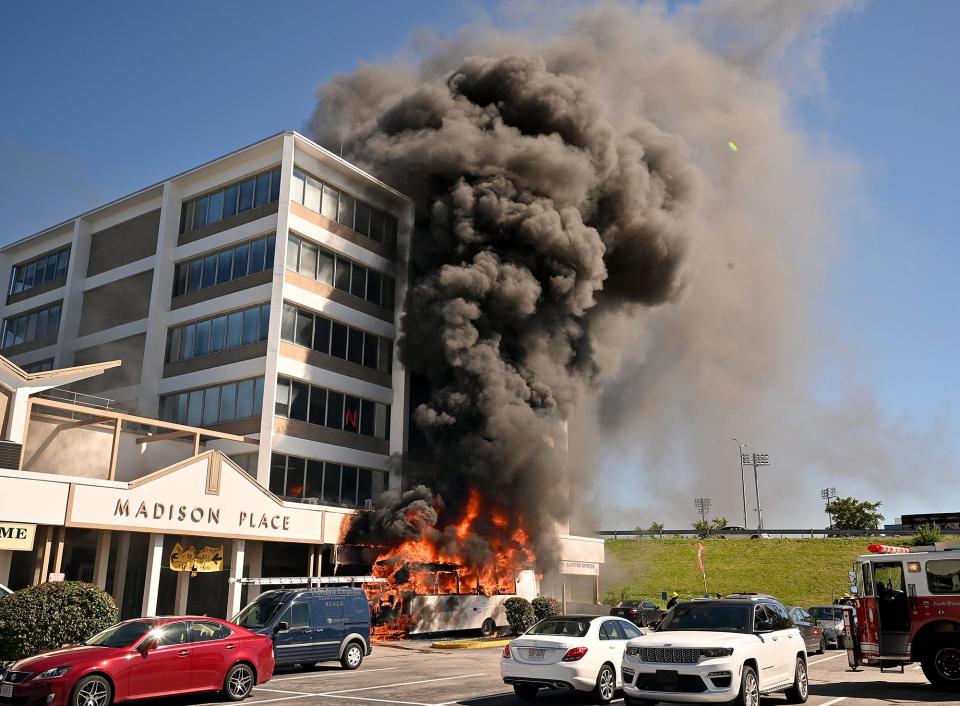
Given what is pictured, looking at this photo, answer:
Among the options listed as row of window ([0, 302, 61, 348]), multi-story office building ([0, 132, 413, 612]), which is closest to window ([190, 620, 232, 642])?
multi-story office building ([0, 132, 413, 612])

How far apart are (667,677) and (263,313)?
84.5ft

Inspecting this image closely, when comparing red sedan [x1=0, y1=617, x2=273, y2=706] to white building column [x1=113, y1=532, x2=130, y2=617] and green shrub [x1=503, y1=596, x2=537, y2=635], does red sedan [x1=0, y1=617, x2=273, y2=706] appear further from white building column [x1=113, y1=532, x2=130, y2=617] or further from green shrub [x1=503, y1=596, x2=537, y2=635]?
green shrub [x1=503, y1=596, x2=537, y2=635]

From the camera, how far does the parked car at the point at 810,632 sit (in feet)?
70.7

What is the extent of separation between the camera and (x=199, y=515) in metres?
25.0

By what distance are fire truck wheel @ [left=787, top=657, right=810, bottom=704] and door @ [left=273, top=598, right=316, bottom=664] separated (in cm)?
979

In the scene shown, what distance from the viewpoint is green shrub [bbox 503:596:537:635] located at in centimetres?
2897

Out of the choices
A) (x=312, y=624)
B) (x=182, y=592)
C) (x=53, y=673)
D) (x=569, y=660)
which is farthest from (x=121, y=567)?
(x=569, y=660)

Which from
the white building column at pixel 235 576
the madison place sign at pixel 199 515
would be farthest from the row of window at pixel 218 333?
the white building column at pixel 235 576

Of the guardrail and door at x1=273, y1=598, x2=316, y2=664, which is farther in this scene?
the guardrail

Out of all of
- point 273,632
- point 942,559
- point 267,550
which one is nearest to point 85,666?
point 273,632

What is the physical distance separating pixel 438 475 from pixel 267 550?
758cm

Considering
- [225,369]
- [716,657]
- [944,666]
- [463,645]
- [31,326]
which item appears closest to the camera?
[716,657]

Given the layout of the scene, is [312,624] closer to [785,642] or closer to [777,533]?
[785,642]

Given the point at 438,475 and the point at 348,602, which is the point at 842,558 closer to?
the point at 438,475
